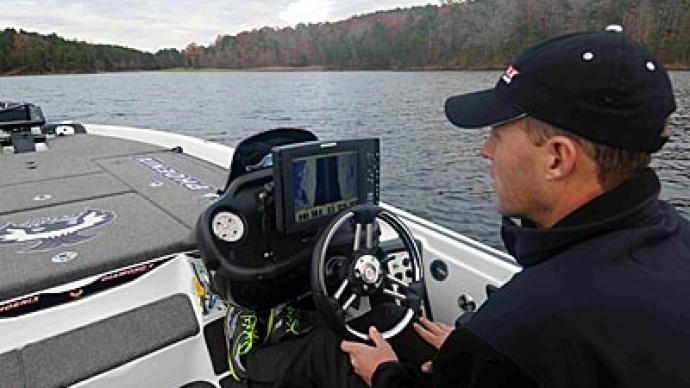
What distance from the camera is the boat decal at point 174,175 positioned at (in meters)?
3.04

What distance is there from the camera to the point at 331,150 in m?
1.42

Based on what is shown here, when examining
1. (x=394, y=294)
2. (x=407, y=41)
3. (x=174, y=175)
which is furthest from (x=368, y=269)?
(x=407, y=41)

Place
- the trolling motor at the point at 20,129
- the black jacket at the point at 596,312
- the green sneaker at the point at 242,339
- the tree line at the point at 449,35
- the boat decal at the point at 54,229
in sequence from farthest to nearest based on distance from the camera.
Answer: the tree line at the point at 449,35 < the trolling motor at the point at 20,129 < the boat decal at the point at 54,229 < the green sneaker at the point at 242,339 < the black jacket at the point at 596,312

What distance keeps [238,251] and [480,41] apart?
21623 mm

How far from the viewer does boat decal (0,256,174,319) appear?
1653 millimetres

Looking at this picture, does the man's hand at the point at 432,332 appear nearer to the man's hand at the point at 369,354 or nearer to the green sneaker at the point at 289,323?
the man's hand at the point at 369,354

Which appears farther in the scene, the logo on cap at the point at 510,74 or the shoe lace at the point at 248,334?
the shoe lace at the point at 248,334

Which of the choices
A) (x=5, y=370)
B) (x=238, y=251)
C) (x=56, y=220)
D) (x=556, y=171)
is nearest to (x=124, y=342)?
(x=5, y=370)

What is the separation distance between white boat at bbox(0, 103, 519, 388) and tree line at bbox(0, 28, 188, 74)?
2848 cm

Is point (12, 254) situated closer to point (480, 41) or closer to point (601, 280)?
point (601, 280)

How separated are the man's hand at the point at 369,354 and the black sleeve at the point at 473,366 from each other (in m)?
0.42

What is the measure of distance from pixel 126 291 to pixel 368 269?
3.28 feet

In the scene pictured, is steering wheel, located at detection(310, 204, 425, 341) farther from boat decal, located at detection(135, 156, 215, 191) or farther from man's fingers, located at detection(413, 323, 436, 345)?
boat decal, located at detection(135, 156, 215, 191)

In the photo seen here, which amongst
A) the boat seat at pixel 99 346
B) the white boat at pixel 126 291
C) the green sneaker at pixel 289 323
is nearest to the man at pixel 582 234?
the white boat at pixel 126 291
